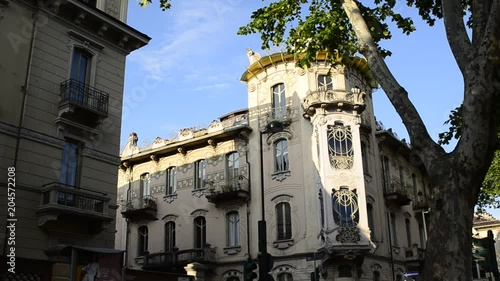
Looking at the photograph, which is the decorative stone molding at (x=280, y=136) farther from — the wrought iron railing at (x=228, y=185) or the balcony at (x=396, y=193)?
the balcony at (x=396, y=193)

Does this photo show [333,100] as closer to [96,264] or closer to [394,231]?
[394,231]

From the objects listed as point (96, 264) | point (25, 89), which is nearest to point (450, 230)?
point (96, 264)

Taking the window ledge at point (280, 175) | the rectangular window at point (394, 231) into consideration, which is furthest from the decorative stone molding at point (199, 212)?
the rectangular window at point (394, 231)

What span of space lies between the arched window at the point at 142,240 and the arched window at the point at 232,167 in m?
7.19

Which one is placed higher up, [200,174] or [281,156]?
[281,156]

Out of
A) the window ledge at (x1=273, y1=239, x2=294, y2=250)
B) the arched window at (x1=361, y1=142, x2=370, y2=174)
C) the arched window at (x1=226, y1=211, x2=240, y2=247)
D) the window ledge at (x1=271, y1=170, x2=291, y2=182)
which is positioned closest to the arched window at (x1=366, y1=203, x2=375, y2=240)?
the arched window at (x1=361, y1=142, x2=370, y2=174)

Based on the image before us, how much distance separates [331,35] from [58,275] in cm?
990

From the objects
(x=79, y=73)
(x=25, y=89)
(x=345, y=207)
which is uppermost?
(x=79, y=73)

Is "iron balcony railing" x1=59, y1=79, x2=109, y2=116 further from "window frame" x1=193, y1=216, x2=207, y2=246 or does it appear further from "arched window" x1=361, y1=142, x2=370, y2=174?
"arched window" x1=361, y1=142, x2=370, y2=174

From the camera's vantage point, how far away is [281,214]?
91.6ft

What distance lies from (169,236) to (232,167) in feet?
20.1

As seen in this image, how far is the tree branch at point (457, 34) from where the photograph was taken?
912cm

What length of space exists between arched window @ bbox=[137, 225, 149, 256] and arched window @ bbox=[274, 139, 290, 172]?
10.3 metres

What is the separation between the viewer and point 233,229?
29.6 meters
